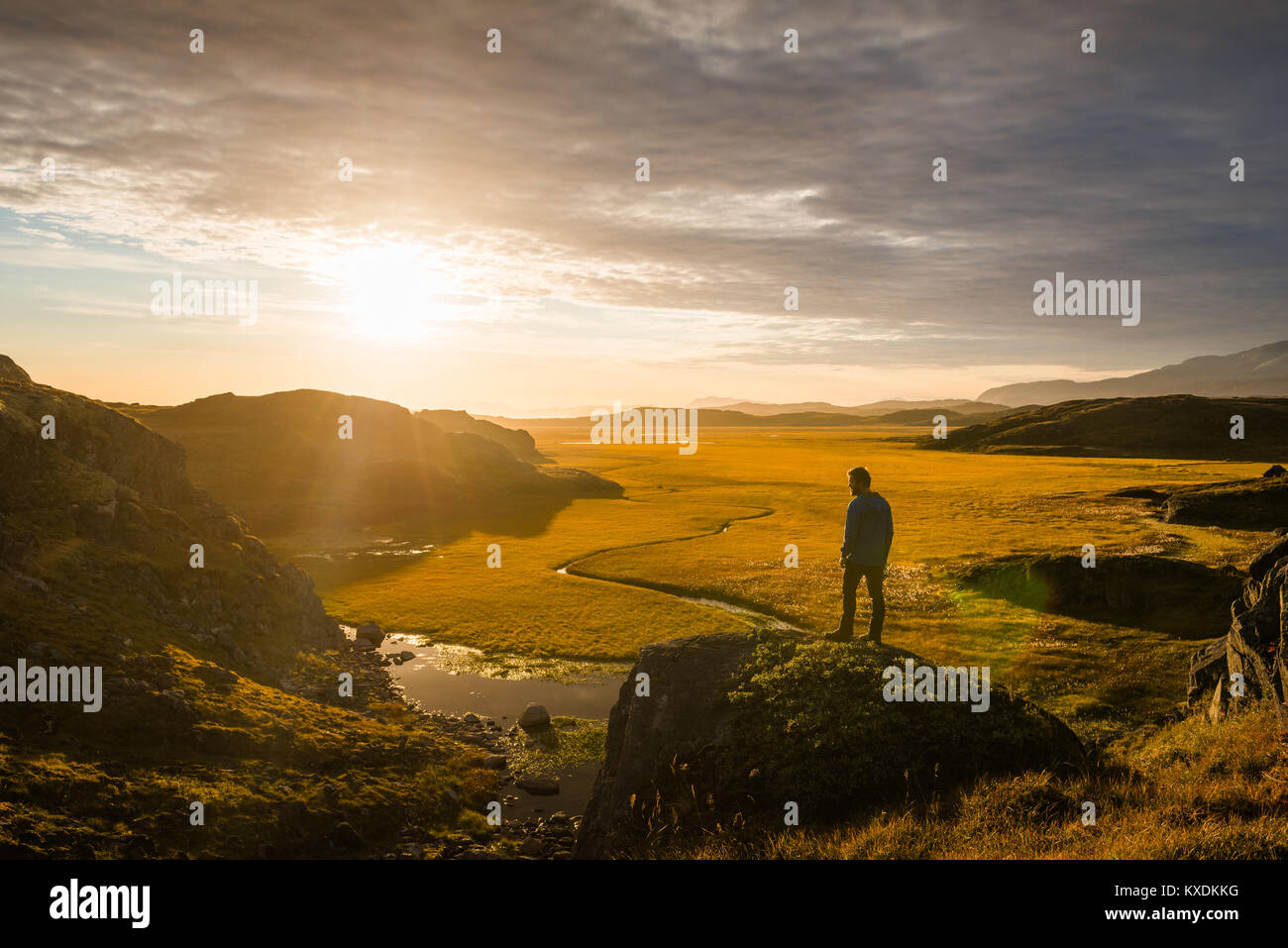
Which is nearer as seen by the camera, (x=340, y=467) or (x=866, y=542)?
(x=866, y=542)

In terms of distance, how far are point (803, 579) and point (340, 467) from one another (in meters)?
64.6

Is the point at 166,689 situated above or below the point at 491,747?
above

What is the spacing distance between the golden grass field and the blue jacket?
1085cm

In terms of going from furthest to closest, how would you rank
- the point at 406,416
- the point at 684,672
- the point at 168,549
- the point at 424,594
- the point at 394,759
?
the point at 406,416 < the point at 424,594 < the point at 168,549 < the point at 394,759 < the point at 684,672

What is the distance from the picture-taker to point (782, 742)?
47.0 feet

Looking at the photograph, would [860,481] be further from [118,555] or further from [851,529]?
[118,555]

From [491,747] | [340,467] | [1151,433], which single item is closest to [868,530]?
[491,747]

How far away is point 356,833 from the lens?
57.9ft

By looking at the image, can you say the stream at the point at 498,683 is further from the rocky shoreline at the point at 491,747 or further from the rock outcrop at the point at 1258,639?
the rock outcrop at the point at 1258,639

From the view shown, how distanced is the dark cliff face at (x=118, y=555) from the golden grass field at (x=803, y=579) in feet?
32.7

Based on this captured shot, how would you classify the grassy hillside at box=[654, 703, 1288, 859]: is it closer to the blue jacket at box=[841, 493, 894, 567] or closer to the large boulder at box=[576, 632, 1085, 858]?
the large boulder at box=[576, 632, 1085, 858]

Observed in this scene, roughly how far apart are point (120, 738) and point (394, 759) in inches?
292
